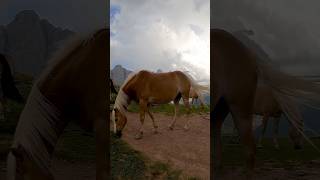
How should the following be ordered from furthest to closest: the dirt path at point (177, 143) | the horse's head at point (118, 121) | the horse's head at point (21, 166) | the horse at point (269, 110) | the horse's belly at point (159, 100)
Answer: the horse's belly at point (159, 100), the horse's head at point (118, 121), the dirt path at point (177, 143), the horse at point (269, 110), the horse's head at point (21, 166)

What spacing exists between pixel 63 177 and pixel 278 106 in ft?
5.66

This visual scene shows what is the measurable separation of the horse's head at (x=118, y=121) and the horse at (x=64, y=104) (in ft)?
2.03

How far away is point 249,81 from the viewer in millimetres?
3535

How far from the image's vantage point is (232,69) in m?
3.57

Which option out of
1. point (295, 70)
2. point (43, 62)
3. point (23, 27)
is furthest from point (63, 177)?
point (295, 70)

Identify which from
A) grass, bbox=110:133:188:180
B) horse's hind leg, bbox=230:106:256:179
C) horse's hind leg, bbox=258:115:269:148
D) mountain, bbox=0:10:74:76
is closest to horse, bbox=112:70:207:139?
grass, bbox=110:133:188:180

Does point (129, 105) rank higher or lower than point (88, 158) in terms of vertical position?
higher

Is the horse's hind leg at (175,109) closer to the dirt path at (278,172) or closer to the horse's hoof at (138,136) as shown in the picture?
the horse's hoof at (138,136)

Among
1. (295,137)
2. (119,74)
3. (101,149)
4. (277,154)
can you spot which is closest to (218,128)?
(277,154)

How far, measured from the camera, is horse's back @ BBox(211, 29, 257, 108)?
11.6 feet

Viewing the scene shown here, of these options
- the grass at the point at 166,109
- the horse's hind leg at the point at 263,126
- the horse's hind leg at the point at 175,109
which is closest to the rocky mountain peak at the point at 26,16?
the grass at the point at 166,109

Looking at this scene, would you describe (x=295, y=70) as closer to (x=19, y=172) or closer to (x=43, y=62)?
(x=43, y=62)

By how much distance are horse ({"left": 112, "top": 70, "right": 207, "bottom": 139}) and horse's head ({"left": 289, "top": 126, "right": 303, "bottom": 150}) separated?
3.26 feet

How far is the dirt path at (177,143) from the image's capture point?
4164 mm
